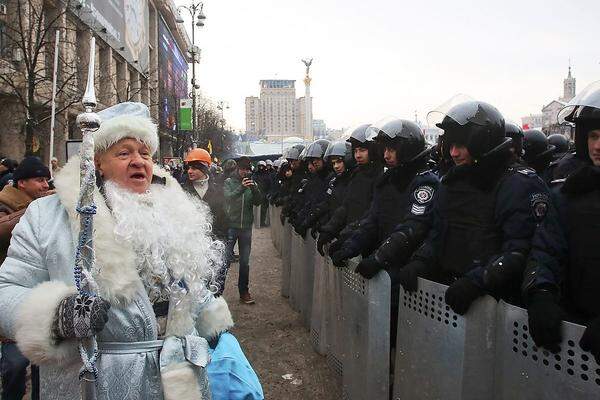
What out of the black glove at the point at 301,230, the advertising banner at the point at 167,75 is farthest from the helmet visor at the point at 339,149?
the advertising banner at the point at 167,75

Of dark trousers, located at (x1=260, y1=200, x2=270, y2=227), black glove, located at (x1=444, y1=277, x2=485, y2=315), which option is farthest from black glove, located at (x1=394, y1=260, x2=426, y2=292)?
dark trousers, located at (x1=260, y1=200, x2=270, y2=227)

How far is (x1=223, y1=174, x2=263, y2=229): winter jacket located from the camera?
741 centimetres

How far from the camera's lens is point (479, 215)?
3035 mm

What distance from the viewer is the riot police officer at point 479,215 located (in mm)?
2664

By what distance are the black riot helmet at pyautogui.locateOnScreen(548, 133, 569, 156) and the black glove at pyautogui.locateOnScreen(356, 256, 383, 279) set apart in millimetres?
5198

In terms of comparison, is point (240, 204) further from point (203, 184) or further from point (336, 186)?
point (336, 186)

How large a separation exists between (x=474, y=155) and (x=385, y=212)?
46.0 inches

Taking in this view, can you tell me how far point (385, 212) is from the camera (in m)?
4.23

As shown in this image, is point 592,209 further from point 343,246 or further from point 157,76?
point 157,76

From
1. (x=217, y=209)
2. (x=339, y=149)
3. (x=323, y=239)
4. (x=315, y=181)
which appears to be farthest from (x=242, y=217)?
(x=323, y=239)

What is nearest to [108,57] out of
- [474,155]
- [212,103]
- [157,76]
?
[157,76]

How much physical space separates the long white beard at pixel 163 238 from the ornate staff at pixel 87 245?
178 mm

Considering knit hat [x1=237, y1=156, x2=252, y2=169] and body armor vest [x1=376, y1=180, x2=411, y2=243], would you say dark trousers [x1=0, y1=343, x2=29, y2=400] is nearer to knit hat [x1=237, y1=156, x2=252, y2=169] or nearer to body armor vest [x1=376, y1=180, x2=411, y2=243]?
body armor vest [x1=376, y1=180, x2=411, y2=243]

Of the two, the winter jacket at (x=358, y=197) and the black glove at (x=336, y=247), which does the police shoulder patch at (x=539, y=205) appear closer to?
the black glove at (x=336, y=247)
